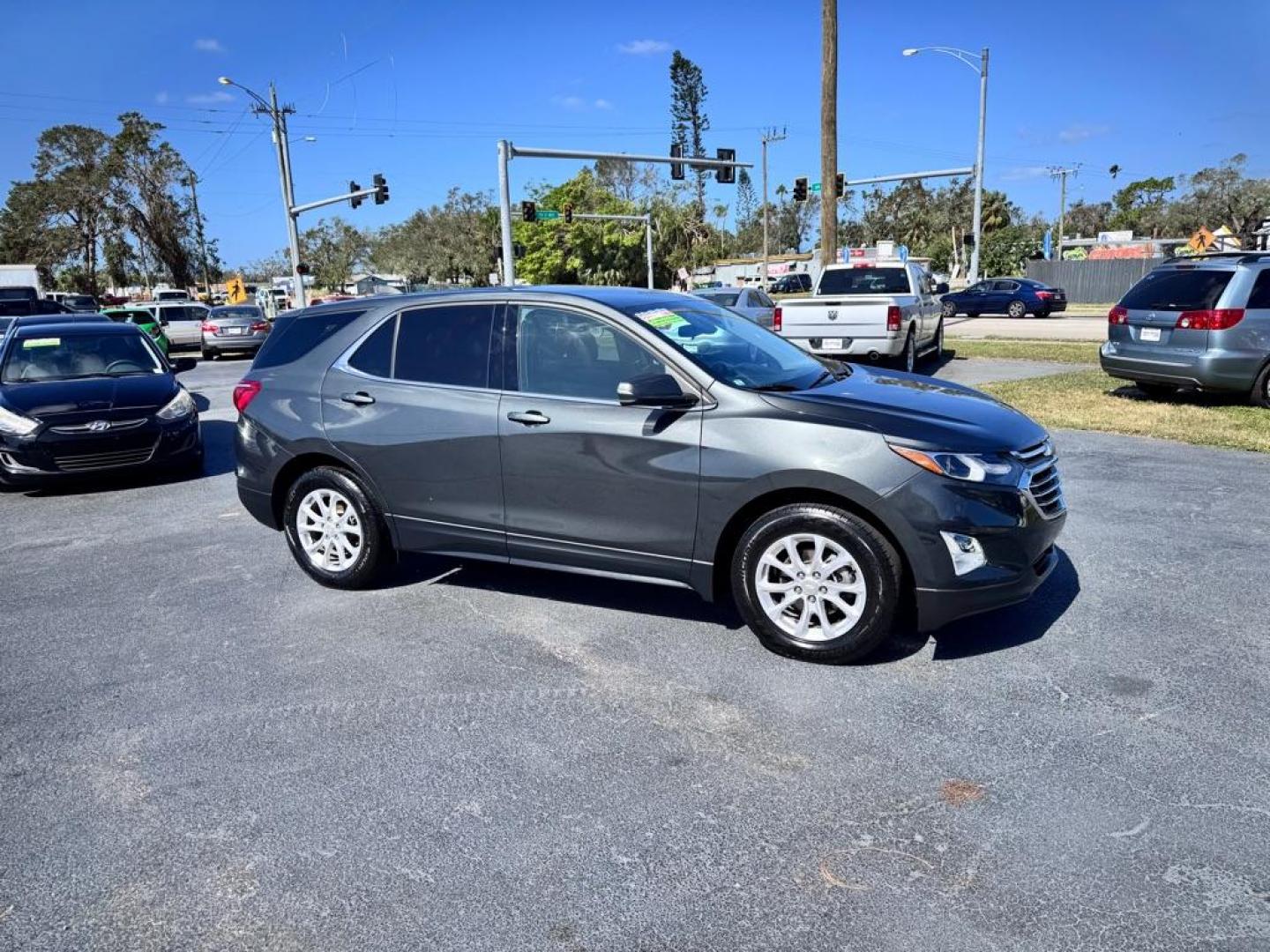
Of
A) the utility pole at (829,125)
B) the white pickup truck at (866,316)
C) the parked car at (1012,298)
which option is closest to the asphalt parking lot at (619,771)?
the white pickup truck at (866,316)

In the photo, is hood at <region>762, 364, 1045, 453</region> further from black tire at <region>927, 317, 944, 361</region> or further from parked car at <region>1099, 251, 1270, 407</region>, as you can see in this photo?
black tire at <region>927, 317, 944, 361</region>

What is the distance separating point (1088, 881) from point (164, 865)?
9.67 ft

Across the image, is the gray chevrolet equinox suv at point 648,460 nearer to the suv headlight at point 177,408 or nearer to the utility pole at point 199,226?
the suv headlight at point 177,408

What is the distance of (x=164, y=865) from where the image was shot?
2957 mm

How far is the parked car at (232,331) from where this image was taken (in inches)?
950

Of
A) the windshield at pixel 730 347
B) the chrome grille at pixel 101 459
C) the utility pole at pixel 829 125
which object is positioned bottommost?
the chrome grille at pixel 101 459

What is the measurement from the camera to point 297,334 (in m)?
5.74

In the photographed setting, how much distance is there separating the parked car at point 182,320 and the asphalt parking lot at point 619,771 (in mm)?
23134

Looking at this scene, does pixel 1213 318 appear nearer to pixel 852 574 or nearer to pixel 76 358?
pixel 852 574

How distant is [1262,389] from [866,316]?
194 inches

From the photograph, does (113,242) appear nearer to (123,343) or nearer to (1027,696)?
(123,343)

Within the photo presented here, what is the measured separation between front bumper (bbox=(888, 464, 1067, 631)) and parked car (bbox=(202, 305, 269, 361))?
75.9 ft

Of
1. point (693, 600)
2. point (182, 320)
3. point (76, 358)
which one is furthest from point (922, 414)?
point (182, 320)

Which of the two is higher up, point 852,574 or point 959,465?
point 959,465
